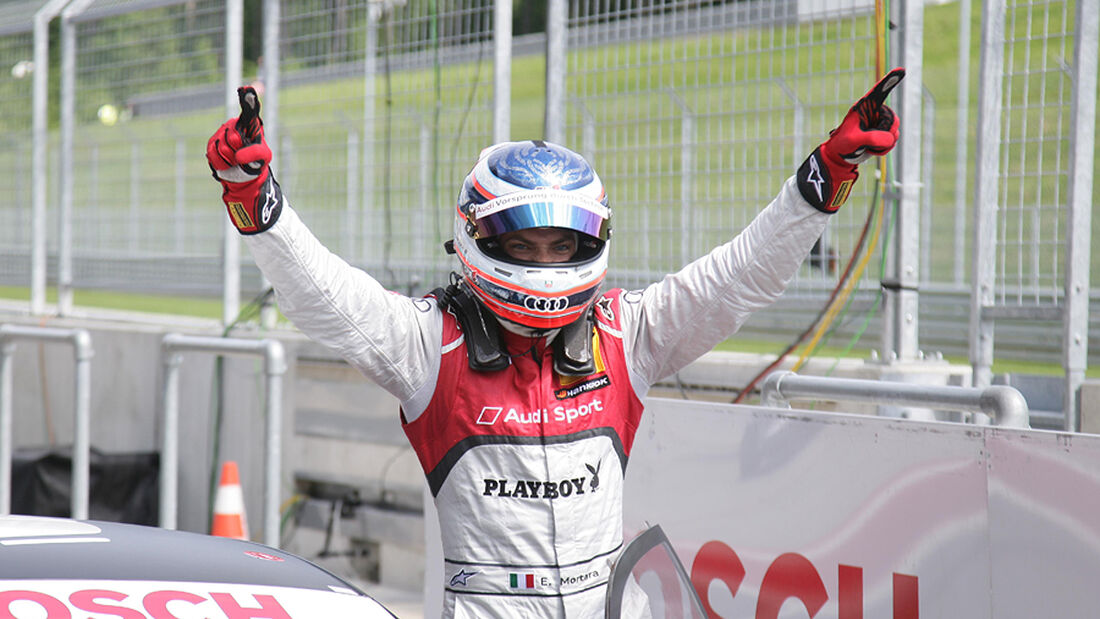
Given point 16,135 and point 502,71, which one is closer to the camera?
point 502,71

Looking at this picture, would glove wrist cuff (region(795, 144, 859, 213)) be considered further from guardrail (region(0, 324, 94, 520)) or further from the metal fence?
guardrail (region(0, 324, 94, 520))

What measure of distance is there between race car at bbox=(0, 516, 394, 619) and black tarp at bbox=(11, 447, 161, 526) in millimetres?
4747

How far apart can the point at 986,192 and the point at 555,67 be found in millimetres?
1999

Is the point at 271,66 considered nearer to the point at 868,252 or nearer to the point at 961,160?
the point at 868,252

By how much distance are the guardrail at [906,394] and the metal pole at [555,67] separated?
2.02 metres

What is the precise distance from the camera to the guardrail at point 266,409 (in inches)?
192

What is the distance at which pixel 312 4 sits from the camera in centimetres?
714

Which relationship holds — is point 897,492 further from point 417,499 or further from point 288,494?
point 288,494

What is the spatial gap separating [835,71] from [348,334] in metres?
2.87

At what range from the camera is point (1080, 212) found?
4352mm

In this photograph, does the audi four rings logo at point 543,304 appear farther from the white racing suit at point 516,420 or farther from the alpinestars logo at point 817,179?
the alpinestars logo at point 817,179

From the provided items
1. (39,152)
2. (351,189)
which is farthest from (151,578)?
(39,152)

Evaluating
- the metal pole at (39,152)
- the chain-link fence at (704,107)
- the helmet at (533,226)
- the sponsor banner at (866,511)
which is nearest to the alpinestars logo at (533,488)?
the helmet at (533,226)

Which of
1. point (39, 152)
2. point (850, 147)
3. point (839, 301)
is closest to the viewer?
point (850, 147)
